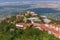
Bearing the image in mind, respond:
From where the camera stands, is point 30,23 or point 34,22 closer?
point 30,23

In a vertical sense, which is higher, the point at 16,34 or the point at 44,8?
the point at 16,34

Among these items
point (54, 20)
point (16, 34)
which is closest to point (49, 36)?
point (16, 34)

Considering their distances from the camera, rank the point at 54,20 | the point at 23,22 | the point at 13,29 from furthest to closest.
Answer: the point at 54,20 → the point at 23,22 → the point at 13,29

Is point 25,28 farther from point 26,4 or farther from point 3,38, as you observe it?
point 26,4

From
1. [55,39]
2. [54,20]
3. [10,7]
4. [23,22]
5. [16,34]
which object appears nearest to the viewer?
[55,39]

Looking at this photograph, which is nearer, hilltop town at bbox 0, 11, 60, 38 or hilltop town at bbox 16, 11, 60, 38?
hilltop town at bbox 0, 11, 60, 38

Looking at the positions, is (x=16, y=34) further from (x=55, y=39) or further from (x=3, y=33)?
(x=55, y=39)

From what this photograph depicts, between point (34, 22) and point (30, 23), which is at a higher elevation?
point (30, 23)

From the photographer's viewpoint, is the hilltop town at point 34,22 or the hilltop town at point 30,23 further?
the hilltop town at point 34,22

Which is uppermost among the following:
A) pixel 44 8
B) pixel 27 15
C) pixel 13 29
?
pixel 13 29

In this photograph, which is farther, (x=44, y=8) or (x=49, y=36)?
(x=44, y=8)
